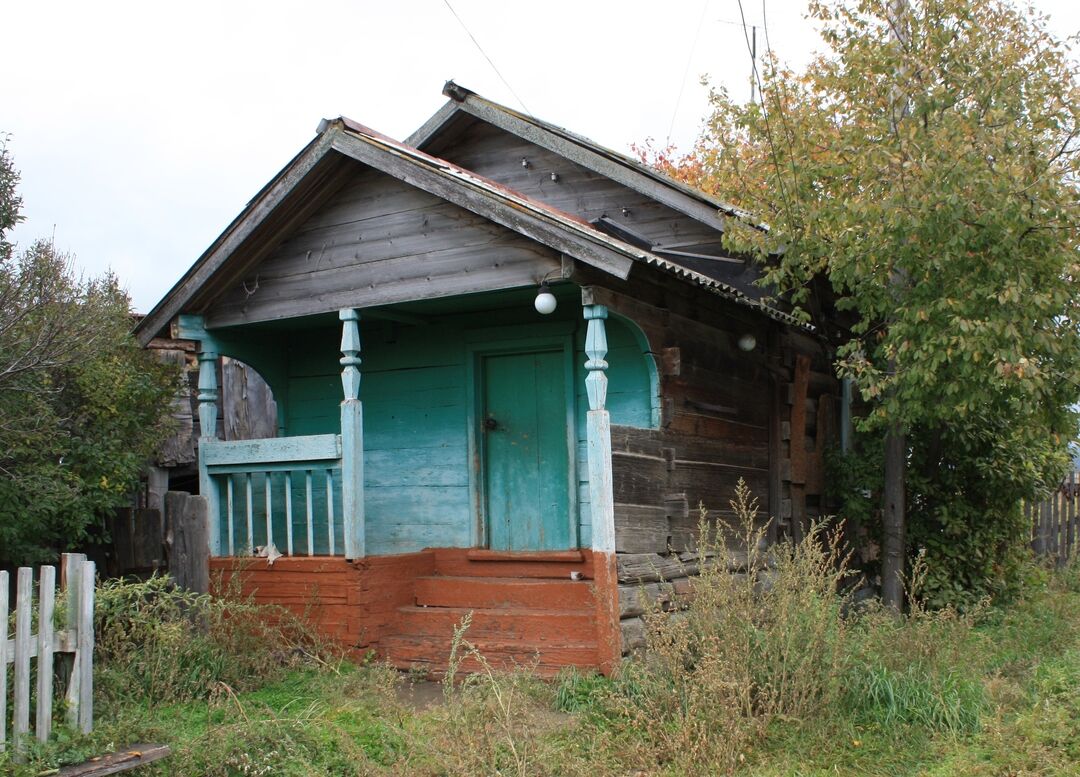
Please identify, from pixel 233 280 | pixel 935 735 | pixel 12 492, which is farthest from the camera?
pixel 233 280

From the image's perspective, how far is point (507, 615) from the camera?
8086 mm

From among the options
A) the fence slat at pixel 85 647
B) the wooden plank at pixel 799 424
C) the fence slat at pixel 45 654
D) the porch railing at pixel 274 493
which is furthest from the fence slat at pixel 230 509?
the wooden plank at pixel 799 424

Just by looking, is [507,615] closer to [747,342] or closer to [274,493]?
[274,493]

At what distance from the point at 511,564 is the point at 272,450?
2.21m

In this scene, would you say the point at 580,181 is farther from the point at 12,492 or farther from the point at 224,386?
the point at 12,492

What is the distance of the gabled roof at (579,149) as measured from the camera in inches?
384

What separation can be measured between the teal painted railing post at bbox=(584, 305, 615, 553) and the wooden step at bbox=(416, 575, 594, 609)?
2.94 feet

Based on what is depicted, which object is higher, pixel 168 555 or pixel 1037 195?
pixel 1037 195

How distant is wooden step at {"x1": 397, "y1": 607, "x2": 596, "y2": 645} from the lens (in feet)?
25.5

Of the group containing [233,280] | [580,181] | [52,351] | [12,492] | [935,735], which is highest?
[580,181]

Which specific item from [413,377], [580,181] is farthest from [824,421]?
[413,377]

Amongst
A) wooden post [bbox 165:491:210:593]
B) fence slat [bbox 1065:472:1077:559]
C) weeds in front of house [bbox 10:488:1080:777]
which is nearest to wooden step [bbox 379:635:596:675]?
weeds in front of house [bbox 10:488:1080:777]

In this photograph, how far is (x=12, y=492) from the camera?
7.30 metres

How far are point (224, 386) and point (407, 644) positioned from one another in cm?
519
